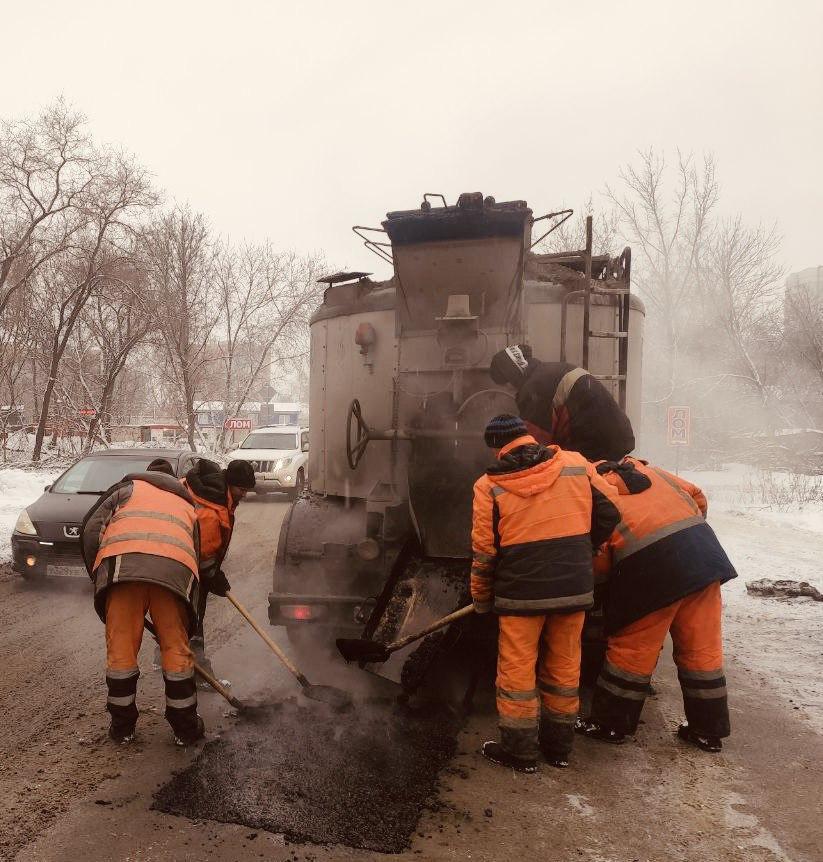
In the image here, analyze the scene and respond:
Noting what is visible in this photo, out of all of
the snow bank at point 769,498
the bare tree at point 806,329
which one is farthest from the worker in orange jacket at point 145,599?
the bare tree at point 806,329

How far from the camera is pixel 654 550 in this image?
3.68 meters

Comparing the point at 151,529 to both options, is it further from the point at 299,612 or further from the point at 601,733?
the point at 601,733

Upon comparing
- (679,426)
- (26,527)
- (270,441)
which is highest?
(679,426)

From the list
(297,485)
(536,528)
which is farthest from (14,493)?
(536,528)

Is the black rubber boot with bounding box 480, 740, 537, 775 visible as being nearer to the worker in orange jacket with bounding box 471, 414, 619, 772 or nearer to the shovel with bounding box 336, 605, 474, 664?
the worker in orange jacket with bounding box 471, 414, 619, 772

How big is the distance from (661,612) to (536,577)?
821 millimetres

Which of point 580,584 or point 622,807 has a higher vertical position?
point 580,584

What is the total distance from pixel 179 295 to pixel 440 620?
21.0m

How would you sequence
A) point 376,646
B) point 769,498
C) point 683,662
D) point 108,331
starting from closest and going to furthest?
point 683,662
point 376,646
point 769,498
point 108,331

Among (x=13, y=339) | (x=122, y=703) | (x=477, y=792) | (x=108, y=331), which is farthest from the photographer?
(x=108, y=331)

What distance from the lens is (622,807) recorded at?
3072 millimetres

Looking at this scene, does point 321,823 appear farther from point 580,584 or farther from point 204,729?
point 580,584

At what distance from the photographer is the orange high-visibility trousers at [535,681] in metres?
3.40

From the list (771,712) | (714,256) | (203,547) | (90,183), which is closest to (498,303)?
(203,547)
